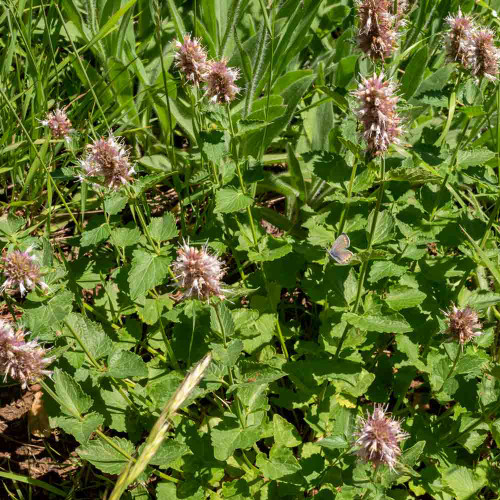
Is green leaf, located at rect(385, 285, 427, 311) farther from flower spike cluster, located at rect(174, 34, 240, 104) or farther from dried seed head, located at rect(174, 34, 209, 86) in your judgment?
dried seed head, located at rect(174, 34, 209, 86)

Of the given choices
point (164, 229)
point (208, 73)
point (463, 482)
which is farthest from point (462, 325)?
point (208, 73)

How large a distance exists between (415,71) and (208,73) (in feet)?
4.69

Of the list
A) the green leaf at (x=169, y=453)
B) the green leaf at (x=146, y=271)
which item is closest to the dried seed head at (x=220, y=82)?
the green leaf at (x=146, y=271)

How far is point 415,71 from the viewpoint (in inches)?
120

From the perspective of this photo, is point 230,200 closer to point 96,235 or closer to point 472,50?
point 96,235

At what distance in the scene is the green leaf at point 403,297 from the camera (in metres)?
2.15

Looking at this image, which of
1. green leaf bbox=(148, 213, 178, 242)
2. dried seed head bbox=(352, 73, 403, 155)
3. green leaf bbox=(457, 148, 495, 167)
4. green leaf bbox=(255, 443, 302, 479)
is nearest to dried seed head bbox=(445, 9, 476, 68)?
green leaf bbox=(457, 148, 495, 167)

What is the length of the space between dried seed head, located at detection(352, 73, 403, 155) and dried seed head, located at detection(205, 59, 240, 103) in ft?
1.71

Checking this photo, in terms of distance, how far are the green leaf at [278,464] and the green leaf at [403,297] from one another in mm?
662

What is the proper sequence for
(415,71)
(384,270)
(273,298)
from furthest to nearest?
(415,71) → (273,298) → (384,270)

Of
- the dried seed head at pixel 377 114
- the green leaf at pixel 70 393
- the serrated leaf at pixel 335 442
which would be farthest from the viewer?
the green leaf at pixel 70 393

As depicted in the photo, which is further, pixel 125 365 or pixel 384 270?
pixel 384 270

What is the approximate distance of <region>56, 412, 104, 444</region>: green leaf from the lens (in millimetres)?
1845

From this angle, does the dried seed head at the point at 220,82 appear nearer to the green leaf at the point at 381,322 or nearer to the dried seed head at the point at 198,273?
the dried seed head at the point at 198,273
